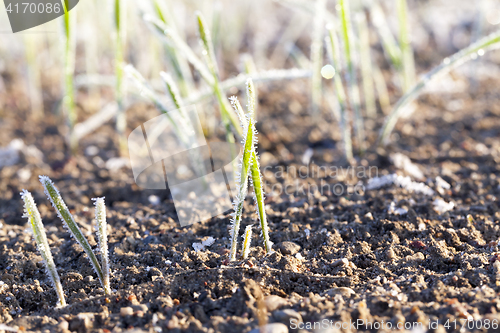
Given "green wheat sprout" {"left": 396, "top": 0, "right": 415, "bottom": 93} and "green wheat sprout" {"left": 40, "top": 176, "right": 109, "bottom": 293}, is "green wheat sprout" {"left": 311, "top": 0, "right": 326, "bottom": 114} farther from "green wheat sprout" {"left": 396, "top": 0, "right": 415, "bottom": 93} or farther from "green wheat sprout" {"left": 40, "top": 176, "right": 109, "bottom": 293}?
"green wheat sprout" {"left": 40, "top": 176, "right": 109, "bottom": 293}

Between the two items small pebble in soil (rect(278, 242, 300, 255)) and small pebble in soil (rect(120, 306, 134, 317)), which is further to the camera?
small pebble in soil (rect(278, 242, 300, 255))

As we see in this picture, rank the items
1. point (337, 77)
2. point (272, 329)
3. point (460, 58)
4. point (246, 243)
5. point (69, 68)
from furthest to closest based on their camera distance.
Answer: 1. point (69, 68)
2. point (337, 77)
3. point (460, 58)
4. point (246, 243)
5. point (272, 329)

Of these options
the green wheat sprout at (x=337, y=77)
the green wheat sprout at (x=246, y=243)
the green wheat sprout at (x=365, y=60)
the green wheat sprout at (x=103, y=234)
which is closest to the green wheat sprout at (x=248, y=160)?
the green wheat sprout at (x=246, y=243)

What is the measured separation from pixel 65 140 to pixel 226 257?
4.16ft

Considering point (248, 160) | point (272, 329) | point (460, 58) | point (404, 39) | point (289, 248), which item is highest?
point (404, 39)

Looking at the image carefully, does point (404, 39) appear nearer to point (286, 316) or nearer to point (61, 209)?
point (286, 316)

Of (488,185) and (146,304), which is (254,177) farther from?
(488,185)

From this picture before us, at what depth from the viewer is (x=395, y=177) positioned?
4.34 feet

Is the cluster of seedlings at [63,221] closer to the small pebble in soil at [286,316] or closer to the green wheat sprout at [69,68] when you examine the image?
the small pebble in soil at [286,316]

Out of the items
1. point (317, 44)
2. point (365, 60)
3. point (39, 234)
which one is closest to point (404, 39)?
point (365, 60)

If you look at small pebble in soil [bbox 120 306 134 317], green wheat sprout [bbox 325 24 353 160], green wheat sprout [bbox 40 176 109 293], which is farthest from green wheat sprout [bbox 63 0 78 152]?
small pebble in soil [bbox 120 306 134 317]

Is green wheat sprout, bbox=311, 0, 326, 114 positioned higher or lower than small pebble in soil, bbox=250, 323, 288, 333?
higher

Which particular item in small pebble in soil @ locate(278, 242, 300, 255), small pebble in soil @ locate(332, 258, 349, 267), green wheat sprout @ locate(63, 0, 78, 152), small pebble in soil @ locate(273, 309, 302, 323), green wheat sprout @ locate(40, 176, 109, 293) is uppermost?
green wheat sprout @ locate(63, 0, 78, 152)

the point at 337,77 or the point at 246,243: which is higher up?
the point at 337,77
